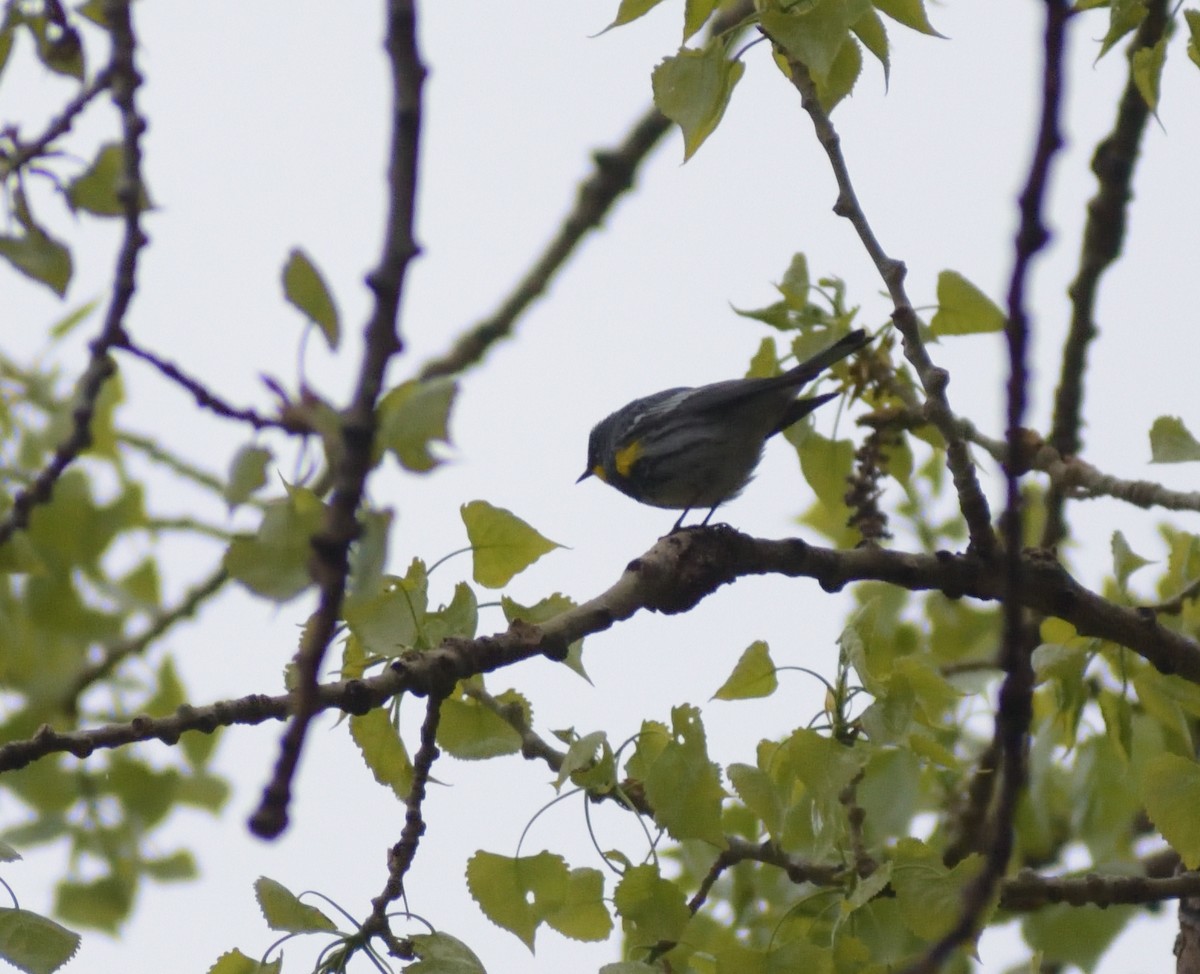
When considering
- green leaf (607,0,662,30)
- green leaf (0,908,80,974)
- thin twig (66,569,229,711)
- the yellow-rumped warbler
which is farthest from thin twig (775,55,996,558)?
the yellow-rumped warbler

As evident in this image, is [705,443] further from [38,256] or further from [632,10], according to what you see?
[38,256]

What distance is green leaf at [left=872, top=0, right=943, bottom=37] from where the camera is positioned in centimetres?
328

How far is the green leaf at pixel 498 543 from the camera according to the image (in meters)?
3.04

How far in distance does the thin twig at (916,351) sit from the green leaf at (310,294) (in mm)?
1725

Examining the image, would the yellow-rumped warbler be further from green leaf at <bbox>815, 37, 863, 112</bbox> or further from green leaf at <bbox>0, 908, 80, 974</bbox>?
green leaf at <bbox>0, 908, 80, 974</bbox>

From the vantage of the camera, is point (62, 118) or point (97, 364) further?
point (62, 118)

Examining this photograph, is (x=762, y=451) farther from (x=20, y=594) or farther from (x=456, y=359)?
(x=20, y=594)

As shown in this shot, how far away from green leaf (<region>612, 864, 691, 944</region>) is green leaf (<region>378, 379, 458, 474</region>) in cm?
143

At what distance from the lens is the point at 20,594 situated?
15.3 ft

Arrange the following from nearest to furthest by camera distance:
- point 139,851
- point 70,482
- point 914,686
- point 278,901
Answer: point 278,901 < point 914,686 < point 70,482 < point 139,851

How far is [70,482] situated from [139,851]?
138 centimetres

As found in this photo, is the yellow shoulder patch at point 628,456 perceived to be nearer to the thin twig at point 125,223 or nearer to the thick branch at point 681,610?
the thick branch at point 681,610

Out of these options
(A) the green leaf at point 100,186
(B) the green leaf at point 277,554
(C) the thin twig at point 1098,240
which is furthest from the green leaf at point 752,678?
(C) the thin twig at point 1098,240

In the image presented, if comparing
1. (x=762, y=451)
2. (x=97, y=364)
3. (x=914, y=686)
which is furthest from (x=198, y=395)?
(x=762, y=451)
